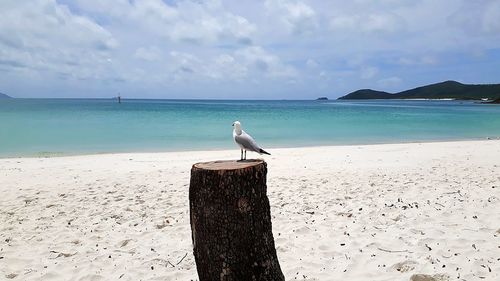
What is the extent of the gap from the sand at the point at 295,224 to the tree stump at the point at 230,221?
167 centimetres

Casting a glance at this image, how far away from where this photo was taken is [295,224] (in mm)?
6523

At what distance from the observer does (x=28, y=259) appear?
213 inches

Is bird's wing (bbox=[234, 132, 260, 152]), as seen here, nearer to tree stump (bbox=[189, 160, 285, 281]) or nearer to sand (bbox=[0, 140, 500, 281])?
sand (bbox=[0, 140, 500, 281])

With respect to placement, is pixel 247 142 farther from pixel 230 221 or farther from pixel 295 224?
pixel 230 221

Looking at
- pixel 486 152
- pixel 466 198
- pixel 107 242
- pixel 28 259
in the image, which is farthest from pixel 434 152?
pixel 28 259

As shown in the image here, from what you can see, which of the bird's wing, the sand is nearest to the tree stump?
the sand

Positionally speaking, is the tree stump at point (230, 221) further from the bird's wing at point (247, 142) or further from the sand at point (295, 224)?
the bird's wing at point (247, 142)

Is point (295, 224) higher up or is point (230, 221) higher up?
point (230, 221)

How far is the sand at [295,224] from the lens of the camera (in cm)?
500

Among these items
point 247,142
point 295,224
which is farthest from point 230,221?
point 247,142

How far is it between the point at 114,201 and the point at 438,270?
5.80m

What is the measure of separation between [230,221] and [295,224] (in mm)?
3487

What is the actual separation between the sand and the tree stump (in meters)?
1.67

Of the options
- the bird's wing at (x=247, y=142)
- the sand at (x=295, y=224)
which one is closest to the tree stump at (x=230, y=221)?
the sand at (x=295, y=224)
